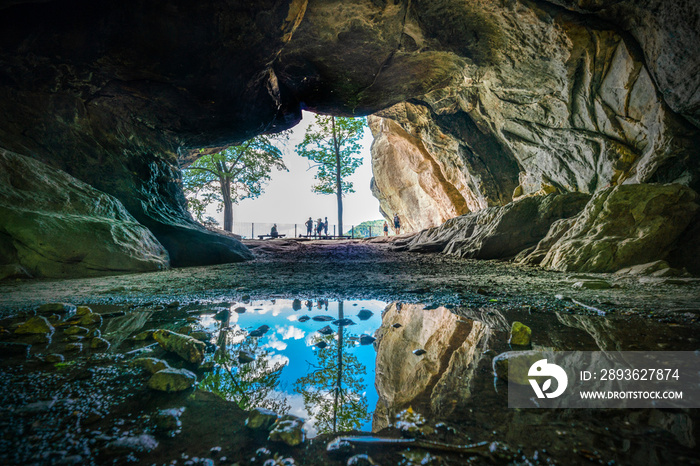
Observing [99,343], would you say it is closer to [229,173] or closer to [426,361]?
[426,361]

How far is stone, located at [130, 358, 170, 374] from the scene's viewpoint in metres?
1.21

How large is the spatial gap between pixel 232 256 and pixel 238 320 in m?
5.61

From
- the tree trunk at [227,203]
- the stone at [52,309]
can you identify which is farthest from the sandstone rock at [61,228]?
the tree trunk at [227,203]

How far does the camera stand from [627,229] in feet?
15.6

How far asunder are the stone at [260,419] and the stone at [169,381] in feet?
1.22

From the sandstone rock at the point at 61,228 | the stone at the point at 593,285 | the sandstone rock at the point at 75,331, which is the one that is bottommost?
the sandstone rock at the point at 75,331

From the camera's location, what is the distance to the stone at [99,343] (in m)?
1.47

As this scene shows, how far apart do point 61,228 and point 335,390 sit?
5.48 m

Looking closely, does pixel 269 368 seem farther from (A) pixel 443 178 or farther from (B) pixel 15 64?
(A) pixel 443 178

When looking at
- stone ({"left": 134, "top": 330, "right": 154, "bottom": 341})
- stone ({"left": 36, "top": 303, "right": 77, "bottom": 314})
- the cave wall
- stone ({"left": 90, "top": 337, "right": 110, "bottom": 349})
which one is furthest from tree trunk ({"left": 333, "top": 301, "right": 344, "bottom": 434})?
the cave wall

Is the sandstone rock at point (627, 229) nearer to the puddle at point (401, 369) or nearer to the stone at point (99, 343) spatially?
the puddle at point (401, 369)

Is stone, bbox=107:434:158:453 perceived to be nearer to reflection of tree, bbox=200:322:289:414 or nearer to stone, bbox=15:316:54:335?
reflection of tree, bbox=200:322:289:414

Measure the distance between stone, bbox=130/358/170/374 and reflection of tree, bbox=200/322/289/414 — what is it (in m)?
0.20

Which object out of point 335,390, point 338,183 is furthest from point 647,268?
point 338,183
